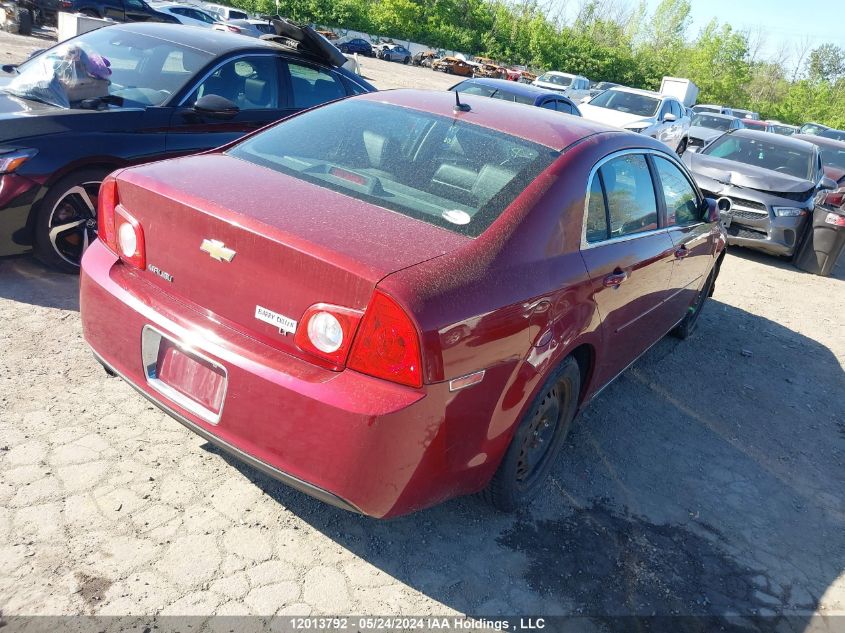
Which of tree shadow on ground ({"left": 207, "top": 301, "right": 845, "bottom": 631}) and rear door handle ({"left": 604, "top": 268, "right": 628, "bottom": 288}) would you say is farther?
rear door handle ({"left": 604, "top": 268, "right": 628, "bottom": 288})

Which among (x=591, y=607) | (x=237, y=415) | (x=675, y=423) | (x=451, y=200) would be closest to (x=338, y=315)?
(x=237, y=415)

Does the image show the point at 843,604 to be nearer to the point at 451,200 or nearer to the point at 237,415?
the point at 451,200

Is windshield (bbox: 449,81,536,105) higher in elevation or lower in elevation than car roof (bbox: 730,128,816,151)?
lower

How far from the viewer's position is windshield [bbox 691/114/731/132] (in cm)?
2076

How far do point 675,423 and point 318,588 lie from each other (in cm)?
276

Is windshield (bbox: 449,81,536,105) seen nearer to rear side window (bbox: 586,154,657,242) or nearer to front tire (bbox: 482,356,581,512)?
rear side window (bbox: 586,154,657,242)

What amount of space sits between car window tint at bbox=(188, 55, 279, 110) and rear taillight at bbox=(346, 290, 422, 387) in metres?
3.69

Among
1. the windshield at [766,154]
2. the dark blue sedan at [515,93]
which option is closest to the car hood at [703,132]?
the windshield at [766,154]

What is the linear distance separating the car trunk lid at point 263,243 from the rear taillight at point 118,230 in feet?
0.14

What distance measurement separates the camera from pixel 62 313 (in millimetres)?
4238

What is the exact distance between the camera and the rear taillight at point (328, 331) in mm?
2203

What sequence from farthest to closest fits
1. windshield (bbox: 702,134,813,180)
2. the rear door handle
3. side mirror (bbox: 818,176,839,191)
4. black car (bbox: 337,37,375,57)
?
black car (bbox: 337,37,375,57)
windshield (bbox: 702,134,813,180)
side mirror (bbox: 818,176,839,191)
the rear door handle

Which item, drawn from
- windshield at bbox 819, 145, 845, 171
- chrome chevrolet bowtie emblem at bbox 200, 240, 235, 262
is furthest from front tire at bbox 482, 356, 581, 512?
windshield at bbox 819, 145, 845, 171

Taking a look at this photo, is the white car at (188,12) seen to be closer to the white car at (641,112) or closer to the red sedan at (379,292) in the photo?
the white car at (641,112)
